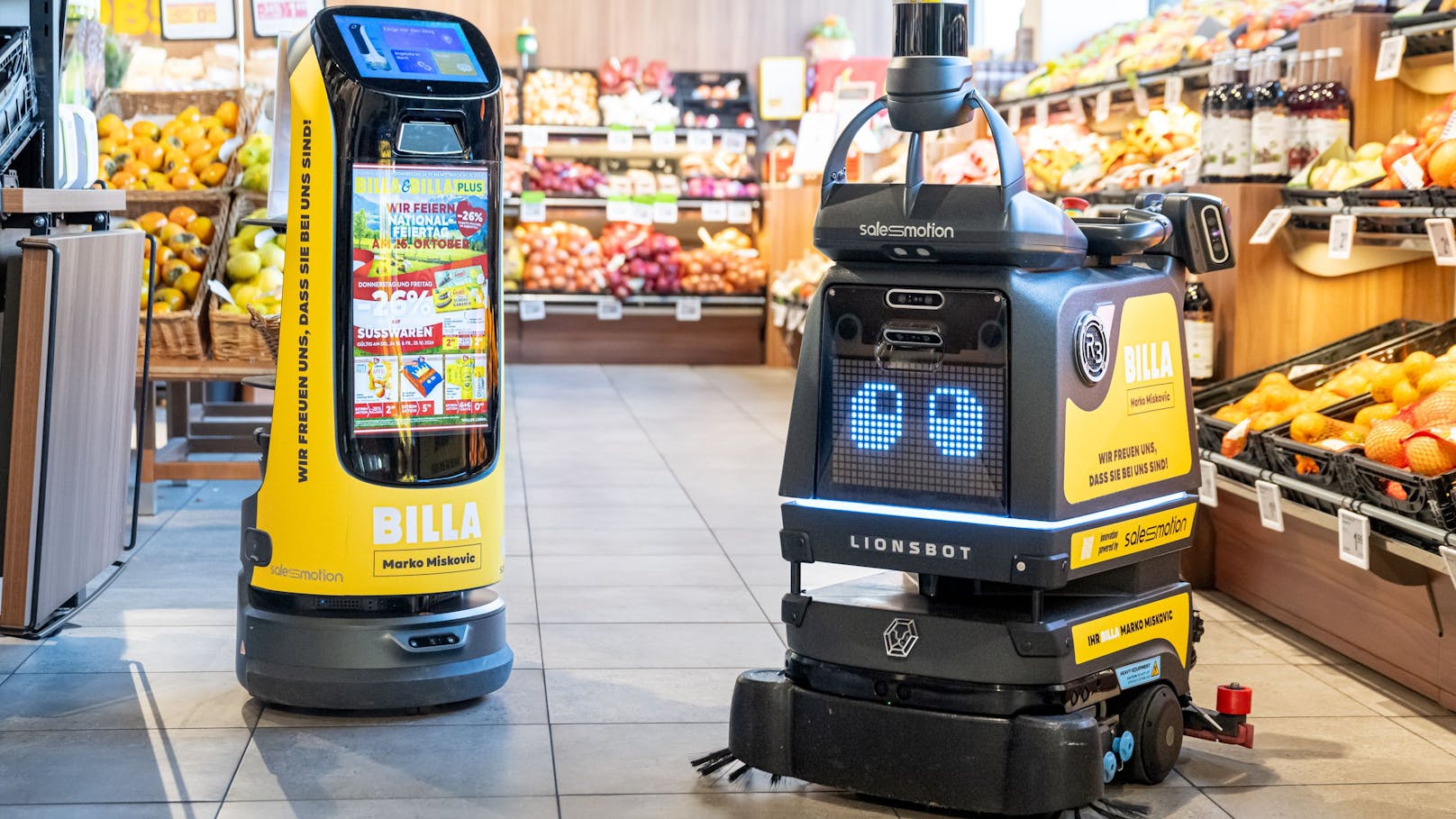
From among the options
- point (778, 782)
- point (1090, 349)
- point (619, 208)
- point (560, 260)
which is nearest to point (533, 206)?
point (560, 260)

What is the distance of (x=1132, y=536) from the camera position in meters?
2.83

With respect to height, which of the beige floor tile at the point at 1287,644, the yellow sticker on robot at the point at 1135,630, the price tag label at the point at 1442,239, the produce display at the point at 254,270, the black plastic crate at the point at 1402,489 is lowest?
the beige floor tile at the point at 1287,644

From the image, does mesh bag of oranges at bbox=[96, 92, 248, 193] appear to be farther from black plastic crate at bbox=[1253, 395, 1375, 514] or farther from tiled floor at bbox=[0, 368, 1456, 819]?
black plastic crate at bbox=[1253, 395, 1375, 514]

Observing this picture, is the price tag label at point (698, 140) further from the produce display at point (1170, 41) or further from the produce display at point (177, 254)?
the produce display at point (177, 254)

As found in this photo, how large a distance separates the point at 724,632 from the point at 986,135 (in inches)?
164

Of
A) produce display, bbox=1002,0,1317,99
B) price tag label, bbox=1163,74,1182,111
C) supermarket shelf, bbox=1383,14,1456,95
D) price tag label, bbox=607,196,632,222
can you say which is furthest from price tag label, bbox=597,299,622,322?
supermarket shelf, bbox=1383,14,1456,95

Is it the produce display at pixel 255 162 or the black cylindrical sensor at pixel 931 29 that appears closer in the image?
the black cylindrical sensor at pixel 931 29

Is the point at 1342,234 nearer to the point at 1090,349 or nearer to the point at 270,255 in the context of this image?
the point at 1090,349

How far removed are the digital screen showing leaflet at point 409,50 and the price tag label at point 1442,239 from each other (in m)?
2.19

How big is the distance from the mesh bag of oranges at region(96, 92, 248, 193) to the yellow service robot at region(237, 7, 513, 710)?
9.33 feet

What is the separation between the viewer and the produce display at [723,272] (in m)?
10.8

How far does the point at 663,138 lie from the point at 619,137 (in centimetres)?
30

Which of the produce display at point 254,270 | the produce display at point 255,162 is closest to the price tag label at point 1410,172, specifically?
the produce display at point 254,270

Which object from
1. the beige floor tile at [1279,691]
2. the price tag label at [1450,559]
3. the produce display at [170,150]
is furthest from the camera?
the produce display at [170,150]
